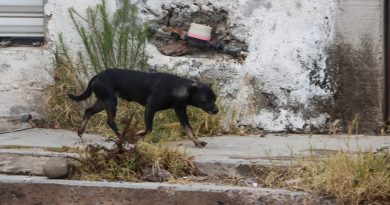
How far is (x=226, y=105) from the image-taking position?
8094 mm

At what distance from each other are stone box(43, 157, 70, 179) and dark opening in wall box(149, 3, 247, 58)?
9.41ft

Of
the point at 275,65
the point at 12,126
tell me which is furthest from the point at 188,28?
the point at 12,126

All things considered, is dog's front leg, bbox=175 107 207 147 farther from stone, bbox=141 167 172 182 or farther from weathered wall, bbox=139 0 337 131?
weathered wall, bbox=139 0 337 131

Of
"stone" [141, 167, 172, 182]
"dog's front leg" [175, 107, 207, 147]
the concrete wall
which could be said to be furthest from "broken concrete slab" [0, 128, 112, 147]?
the concrete wall

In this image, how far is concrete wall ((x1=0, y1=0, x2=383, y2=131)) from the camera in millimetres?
7816

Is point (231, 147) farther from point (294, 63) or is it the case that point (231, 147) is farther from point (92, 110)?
point (294, 63)

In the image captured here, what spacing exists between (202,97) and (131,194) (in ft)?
4.96

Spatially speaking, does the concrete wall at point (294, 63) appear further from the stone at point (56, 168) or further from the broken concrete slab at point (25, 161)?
the stone at point (56, 168)

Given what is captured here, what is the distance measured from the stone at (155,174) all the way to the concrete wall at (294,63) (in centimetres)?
256

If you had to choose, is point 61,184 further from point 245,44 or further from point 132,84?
point 245,44

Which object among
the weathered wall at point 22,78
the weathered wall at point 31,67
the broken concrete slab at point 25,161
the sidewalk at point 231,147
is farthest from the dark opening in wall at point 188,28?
the broken concrete slab at point 25,161

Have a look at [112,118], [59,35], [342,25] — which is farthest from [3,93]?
[342,25]

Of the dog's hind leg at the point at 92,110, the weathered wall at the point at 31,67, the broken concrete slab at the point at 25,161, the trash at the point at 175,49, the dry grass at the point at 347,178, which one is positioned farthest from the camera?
the weathered wall at the point at 31,67

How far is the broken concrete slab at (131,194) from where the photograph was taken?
5.10 m
